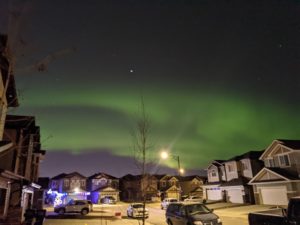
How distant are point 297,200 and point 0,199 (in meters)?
15.3

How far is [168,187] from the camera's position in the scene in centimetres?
8175

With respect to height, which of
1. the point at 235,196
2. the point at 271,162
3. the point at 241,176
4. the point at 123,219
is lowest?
the point at 123,219

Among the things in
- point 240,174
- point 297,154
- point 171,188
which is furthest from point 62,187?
point 297,154

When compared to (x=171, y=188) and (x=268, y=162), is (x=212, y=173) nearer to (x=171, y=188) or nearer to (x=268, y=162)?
(x=268, y=162)

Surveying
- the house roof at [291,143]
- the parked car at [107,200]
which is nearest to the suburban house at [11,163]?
the house roof at [291,143]

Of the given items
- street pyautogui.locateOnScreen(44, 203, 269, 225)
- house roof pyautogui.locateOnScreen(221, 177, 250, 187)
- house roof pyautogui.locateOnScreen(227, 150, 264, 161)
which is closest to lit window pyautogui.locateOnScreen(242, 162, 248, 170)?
house roof pyautogui.locateOnScreen(227, 150, 264, 161)

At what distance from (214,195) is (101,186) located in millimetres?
39614

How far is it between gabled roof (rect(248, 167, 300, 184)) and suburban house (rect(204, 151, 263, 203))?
4.32 metres

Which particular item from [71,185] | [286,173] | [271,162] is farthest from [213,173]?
[71,185]

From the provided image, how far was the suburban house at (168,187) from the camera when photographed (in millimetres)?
76825

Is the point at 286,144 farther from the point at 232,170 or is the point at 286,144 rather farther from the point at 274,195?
the point at 232,170

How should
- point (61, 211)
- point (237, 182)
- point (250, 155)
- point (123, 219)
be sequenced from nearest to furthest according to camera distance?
point (123, 219) → point (61, 211) → point (237, 182) → point (250, 155)

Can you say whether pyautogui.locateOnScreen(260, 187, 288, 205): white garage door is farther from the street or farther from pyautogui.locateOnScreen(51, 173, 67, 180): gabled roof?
pyautogui.locateOnScreen(51, 173, 67, 180): gabled roof

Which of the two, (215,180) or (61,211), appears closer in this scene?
(61,211)
